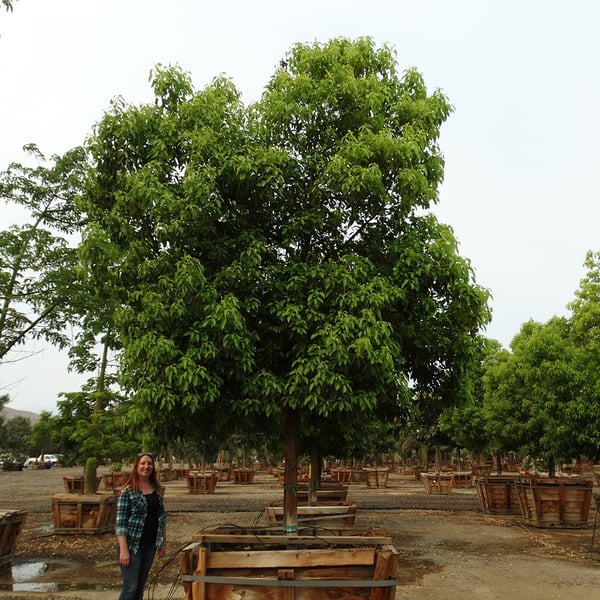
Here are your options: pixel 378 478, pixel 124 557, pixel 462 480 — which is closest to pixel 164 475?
pixel 378 478

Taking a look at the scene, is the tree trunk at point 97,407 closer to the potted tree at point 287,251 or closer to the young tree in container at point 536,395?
the potted tree at point 287,251

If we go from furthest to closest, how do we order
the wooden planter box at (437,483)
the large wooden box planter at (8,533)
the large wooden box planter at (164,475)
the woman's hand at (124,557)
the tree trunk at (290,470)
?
the large wooden box planter at (164,475) < the wooden planter box at (437,483) < the large wooden box planter at (8,533) < the tree trunk at (290,470) < the woman's hand at (124,557)

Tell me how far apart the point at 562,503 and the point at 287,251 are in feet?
34.7

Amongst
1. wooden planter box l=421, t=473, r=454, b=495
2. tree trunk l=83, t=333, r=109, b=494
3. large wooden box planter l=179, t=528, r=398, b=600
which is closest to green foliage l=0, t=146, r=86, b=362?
tree trunk l=83, t=333, r=109, b=494

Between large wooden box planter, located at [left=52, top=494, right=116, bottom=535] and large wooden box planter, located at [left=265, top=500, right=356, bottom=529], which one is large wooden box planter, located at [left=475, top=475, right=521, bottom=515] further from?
large wooden box planter, located at [left=52, top=494, right=116, bottom=535]

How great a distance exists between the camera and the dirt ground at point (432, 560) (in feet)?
28.6

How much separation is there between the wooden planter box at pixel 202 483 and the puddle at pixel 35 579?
769 inches

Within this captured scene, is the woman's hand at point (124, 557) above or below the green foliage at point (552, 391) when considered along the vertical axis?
below

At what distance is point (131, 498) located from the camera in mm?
6293

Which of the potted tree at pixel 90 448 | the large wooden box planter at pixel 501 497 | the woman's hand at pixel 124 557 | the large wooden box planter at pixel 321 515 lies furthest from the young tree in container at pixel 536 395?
the woman's hand at pixel 124 557

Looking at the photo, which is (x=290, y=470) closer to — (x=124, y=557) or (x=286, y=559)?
(x=286, y=559)

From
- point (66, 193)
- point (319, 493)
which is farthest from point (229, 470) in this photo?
point (66, 193)

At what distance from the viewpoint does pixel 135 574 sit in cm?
617

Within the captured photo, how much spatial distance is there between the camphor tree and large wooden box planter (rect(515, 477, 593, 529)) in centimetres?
692
